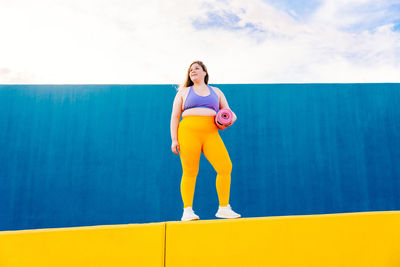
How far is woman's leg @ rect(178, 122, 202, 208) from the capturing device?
155 centimetres

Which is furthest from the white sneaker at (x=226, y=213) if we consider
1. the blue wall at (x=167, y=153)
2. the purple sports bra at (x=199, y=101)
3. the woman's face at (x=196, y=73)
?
the blue wall at (x=167, y=153)

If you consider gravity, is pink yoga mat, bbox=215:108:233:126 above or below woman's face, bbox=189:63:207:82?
below

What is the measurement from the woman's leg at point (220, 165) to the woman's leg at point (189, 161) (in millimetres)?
75

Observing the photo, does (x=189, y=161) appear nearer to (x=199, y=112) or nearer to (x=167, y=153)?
(x=199, y=112)

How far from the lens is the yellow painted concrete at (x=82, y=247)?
0.80 meters

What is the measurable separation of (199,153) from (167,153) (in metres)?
1.59

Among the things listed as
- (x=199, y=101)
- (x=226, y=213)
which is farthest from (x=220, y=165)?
(x=199, y=101)

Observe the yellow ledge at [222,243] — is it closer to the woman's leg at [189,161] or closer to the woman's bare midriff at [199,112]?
the woman's leg at [189,161]

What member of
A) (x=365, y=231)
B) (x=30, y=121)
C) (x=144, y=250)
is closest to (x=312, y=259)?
(x=365, y=231)

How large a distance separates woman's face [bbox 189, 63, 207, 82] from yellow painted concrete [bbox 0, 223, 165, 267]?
4.11ft

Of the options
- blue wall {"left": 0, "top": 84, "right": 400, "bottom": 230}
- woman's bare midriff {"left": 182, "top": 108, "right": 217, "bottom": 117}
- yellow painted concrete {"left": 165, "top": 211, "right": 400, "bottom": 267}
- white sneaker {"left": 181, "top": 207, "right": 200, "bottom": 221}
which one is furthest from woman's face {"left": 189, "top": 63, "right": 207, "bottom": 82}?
blue wall {"left": 0, "top": 84, "right": 400, "bottom": 230}

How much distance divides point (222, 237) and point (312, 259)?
13.4 inches

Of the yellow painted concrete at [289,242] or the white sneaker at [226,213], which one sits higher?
the white sneaker at [226,213]

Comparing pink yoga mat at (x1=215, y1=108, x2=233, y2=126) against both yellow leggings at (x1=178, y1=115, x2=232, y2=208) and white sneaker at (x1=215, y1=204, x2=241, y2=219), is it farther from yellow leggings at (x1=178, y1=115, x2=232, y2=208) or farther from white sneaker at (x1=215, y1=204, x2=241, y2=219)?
white sneaker at (x1=215, y1=204, x2=241, y2=219)
